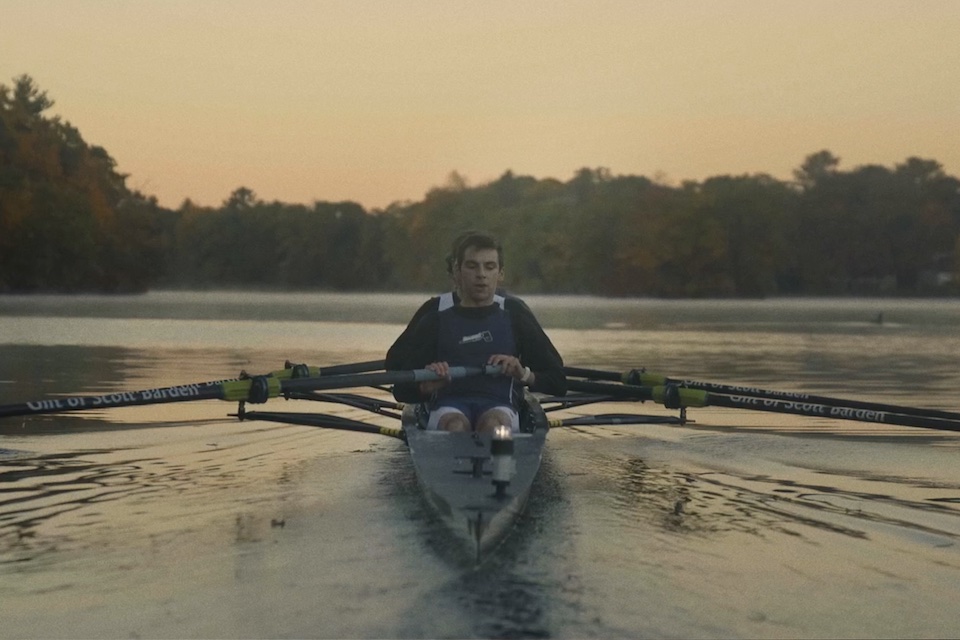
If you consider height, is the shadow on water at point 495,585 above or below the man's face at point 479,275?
below

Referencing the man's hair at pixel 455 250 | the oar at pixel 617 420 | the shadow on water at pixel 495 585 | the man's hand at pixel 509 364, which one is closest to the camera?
the shadow on water at pixel 495 585

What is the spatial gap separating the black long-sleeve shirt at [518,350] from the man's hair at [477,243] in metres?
0.41

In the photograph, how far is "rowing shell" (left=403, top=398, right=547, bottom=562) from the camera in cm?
675

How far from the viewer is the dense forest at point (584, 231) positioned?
84.8m

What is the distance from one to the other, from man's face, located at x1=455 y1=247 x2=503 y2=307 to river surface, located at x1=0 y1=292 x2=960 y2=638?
145 centimetres

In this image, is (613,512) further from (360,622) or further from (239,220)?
(239,220)

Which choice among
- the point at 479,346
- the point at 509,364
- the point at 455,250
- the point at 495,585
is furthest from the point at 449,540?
the point at 455,250

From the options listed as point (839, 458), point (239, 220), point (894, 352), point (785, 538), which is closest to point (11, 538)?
point (785, 538)

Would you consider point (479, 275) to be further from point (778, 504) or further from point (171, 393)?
point (778, 504)

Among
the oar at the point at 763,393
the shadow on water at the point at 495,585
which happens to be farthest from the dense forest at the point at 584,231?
the shadow on water at the point at 495,585

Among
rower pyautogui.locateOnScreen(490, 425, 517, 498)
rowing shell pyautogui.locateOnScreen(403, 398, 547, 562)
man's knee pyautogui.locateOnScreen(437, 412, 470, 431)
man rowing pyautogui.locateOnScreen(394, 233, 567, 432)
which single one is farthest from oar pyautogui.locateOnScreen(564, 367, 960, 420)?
rower pyautogui.locateOnScreen(490, 425, 517, 498)

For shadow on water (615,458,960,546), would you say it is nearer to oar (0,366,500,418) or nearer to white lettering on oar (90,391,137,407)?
oar (0,366,500,418)

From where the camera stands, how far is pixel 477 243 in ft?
30.3

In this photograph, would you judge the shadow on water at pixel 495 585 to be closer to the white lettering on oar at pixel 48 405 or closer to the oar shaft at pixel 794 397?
the white lettering on oar at pixel 48 405
